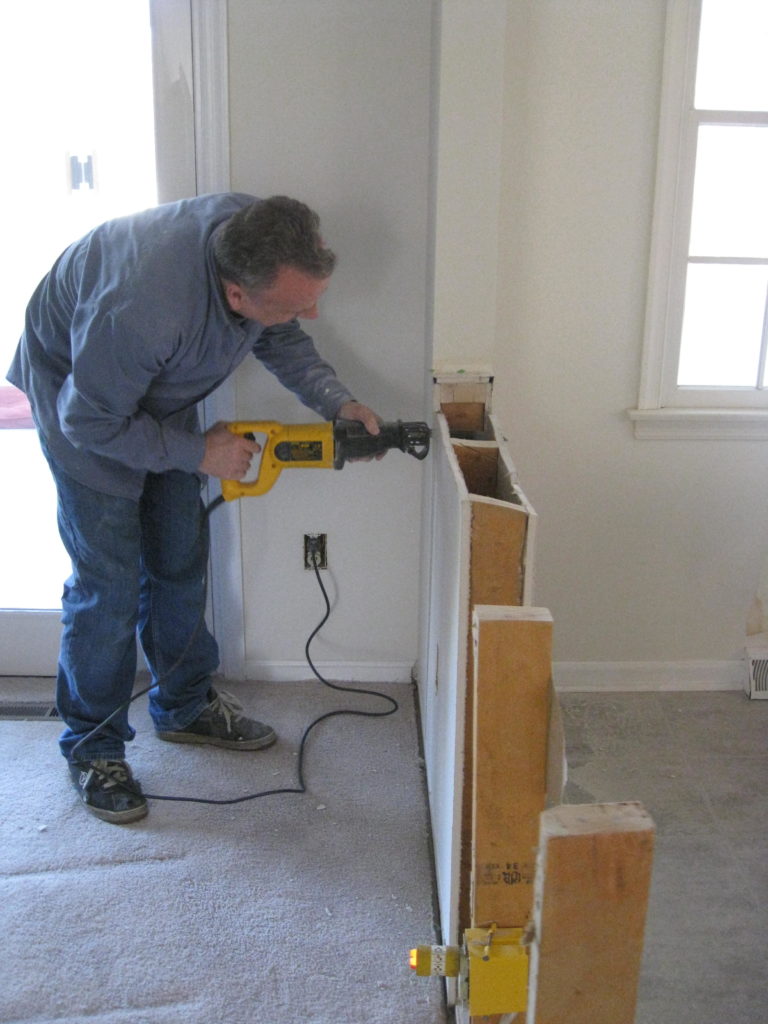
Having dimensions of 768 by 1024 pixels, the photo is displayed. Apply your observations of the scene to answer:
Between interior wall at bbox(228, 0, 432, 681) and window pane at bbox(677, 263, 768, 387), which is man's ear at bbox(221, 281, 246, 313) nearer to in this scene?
interior wall at bbox(228, 0, 432, 681)

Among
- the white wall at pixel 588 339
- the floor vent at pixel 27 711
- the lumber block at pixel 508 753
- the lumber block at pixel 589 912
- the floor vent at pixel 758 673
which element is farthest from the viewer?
the floor vent at pixel 758 673

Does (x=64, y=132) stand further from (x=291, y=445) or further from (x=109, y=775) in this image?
(x=109, y=775)

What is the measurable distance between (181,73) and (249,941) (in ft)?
6.17

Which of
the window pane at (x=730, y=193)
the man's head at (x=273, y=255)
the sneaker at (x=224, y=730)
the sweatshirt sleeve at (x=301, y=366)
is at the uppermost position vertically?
the window pane at (x=730, y=193)

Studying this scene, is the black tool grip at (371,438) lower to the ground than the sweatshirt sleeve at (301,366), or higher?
lower

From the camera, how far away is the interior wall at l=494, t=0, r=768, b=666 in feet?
6.73

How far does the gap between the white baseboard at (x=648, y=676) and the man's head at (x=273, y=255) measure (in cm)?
135

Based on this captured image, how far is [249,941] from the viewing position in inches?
62.6

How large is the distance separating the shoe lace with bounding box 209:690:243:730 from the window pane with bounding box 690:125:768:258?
5.34ft

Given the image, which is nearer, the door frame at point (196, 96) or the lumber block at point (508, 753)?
the lumber block at point (508, 753)

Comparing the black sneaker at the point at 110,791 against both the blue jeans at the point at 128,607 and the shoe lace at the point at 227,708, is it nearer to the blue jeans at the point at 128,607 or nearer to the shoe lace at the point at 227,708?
Result: the blue jeans at the point at 128,607

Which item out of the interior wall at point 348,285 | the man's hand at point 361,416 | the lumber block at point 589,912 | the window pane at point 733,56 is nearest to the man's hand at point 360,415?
the man's hand at point 361,416

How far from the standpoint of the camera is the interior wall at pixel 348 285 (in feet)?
6.68

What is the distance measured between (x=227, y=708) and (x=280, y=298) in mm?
1082
